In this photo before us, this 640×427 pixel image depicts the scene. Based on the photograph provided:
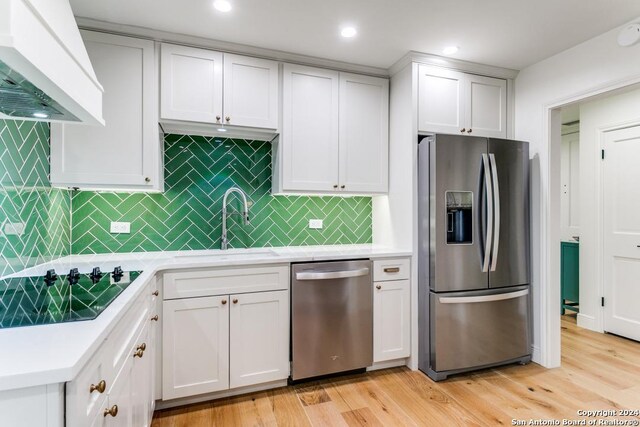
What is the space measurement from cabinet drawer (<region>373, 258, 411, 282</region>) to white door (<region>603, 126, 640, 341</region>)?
7.83 ft

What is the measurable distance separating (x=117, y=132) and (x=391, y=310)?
231 cm

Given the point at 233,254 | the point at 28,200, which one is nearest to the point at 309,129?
the point at 233,254

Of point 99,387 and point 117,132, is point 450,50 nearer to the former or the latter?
point 117,132

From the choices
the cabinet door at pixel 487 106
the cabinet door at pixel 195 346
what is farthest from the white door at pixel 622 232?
Answer: the cabinet door at pixel 195 346

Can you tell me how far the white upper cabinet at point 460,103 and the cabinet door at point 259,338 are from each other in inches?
70.0

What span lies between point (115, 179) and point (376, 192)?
195cm

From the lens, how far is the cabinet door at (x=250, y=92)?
7.99 ft

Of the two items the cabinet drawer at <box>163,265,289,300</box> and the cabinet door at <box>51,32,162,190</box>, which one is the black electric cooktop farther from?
the cabinet door at <box>51,32,162,190</box>

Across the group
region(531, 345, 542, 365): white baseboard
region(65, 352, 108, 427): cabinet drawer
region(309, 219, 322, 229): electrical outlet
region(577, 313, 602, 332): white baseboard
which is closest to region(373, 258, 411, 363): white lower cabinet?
region(309, 219, 322, 229): electrical outlet

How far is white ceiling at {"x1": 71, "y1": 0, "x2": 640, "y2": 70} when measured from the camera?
6.54ft

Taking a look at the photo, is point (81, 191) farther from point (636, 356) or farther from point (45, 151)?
point (636, 356)

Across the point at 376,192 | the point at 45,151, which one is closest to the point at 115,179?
the point at 45,151

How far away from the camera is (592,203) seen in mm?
3561

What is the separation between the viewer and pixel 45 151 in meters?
2.03
